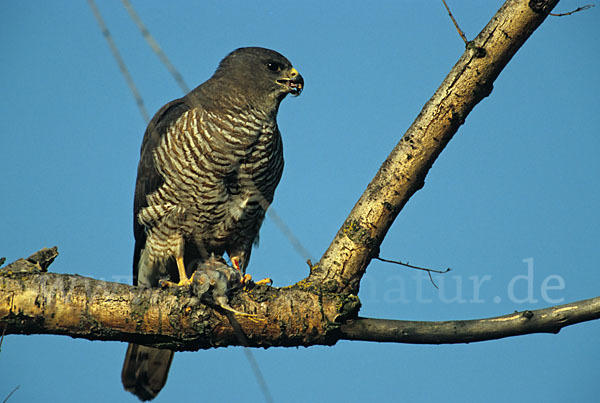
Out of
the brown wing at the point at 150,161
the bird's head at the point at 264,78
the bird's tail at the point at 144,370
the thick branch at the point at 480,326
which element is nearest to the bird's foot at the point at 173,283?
the brown wing at the point at 150,161

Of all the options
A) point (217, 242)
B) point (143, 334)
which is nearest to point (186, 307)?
point (143, 334)

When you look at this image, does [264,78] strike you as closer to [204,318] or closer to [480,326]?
[204,318]

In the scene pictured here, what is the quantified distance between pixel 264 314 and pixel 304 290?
30 cm

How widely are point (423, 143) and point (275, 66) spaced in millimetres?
2081

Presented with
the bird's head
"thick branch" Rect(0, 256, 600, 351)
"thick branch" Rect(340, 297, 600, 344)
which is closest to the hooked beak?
→ the bird's head

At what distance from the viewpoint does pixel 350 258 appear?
3717 mm

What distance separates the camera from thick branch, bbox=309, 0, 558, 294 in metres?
3.29

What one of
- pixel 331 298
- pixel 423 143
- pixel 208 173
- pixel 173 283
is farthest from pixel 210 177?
pixel 423 143

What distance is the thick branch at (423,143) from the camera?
3.29 meters

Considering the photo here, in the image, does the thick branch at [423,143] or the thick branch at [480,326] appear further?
the thick branch at [423,143]

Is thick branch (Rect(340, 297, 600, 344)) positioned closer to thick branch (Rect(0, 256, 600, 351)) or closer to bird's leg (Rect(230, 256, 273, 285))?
thick branch (Rect(0, 256, 600, 351))

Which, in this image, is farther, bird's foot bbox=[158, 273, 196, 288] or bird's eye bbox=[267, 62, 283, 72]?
bird's eye bbox=[267, 62, 283, 72]

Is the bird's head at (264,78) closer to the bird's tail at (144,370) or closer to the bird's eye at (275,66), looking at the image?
the bird's eye at (275,66)

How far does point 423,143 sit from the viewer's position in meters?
3.54
